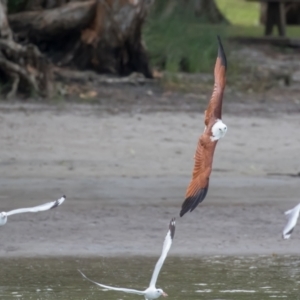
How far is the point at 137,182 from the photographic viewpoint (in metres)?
9.66

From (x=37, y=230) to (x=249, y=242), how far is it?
5.72ft

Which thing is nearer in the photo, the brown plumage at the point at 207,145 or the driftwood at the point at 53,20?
the brown plumage at the point at 207,145

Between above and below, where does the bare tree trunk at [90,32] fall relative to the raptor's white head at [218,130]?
below

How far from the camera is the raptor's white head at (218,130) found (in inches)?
214

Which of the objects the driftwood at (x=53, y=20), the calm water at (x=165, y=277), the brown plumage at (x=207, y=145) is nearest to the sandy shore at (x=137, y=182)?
the calm water at (x=165, y=277)

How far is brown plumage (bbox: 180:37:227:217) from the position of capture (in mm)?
5488

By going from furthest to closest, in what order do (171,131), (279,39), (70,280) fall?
(279,39) → (171,131) → (70,280)

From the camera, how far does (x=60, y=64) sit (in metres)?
15.9

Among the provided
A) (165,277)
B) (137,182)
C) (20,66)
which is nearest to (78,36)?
(20,66)

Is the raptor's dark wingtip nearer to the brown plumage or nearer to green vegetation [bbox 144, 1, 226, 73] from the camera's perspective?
the brown plumage

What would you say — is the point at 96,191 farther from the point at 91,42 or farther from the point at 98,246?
the point at 91,42

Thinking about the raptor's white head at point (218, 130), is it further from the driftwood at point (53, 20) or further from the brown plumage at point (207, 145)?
the driftwood at point (53, 20)

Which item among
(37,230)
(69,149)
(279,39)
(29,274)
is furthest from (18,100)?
(279,39)

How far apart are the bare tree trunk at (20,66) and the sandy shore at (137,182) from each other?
1125 millimetres
